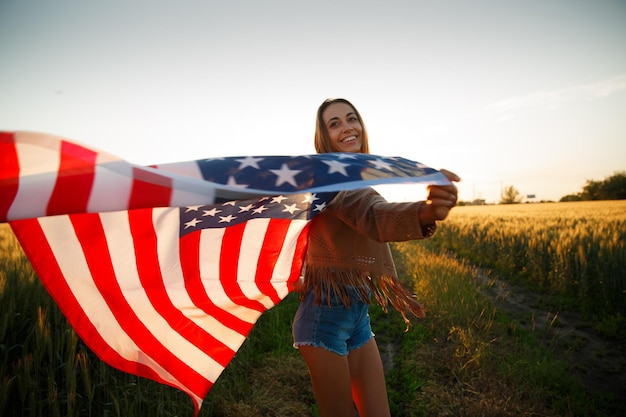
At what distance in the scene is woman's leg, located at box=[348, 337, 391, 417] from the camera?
2.05 metres

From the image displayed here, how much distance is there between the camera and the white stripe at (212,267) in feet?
7.54

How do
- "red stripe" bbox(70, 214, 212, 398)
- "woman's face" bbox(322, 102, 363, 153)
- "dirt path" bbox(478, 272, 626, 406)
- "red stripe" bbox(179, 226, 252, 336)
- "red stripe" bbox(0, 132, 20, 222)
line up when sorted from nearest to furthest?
"red stripe" bbox(0, 132, 20, 222)
"red stripe" bbox(70, 214, 212, 398)
"red stripe" bbox(179, 226, 252, 336)
"woman's face" bbox(322, 102, 363, 153)
"dirt path" bbox(478, 272, 626, 406)

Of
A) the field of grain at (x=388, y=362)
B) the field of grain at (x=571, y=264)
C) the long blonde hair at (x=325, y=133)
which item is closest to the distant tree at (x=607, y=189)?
the field of grain at (x=571, y=264)

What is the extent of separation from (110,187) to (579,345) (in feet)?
21.1

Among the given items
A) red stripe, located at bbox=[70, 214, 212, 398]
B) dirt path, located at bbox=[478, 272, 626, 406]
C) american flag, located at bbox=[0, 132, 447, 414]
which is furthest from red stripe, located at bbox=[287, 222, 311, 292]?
dirt path, located at bbox=[478, 272, 626, 406]

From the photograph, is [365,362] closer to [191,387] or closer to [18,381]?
[191,387]

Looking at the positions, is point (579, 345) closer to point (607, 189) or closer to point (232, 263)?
point (232, 263)

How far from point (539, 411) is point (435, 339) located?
165 centimetres

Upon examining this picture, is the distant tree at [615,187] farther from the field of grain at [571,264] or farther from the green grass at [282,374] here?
the green grass at [282,374]

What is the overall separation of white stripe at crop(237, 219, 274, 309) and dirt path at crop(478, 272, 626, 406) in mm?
4278

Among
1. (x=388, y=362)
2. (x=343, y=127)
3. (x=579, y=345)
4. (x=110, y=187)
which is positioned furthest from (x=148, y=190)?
(x=579, y=345)

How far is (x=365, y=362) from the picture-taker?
2068 mm

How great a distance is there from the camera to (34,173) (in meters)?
1.30

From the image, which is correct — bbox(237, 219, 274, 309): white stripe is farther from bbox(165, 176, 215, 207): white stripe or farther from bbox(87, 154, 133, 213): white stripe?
bbox(87, 154, 133, 213): white stripe
